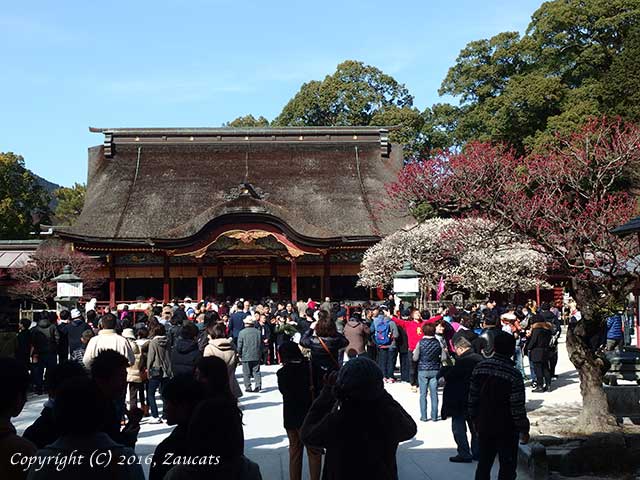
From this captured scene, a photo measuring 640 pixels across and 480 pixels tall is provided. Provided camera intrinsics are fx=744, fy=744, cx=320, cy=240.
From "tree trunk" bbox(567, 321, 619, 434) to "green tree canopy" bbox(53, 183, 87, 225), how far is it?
49866mm

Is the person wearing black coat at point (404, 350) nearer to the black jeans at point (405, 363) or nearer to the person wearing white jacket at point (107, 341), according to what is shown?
the black jeans at point (405, 363)

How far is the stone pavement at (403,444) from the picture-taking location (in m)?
8.10

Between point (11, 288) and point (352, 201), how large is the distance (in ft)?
52.8

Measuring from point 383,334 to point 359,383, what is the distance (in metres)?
10.4

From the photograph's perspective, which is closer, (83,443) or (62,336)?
(83,443)

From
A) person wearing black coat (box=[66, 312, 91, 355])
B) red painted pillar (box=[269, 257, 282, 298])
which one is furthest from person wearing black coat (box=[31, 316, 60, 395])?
red painted pillar (box=[269, 257, 282, 298])

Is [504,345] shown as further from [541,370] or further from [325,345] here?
[541,370]

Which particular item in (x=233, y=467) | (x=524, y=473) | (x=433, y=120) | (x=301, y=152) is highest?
(x=433, y=120)

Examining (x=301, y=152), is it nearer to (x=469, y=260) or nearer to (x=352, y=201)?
(x=352, y=201)

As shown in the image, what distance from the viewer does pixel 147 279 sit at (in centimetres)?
3319

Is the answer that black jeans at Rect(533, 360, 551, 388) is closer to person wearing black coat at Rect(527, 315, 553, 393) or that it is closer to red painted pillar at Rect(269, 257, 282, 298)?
person wearing black coat at Rect(527, 315, 553, 393)

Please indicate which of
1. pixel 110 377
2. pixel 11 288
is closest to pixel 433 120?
pixel 11 288

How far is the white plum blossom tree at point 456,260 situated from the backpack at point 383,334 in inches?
452

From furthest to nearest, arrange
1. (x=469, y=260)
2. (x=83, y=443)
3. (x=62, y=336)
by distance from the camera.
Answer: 1. (x=469, y=260)
2. (x=62, y=336)
3. (x=83, y=443)
